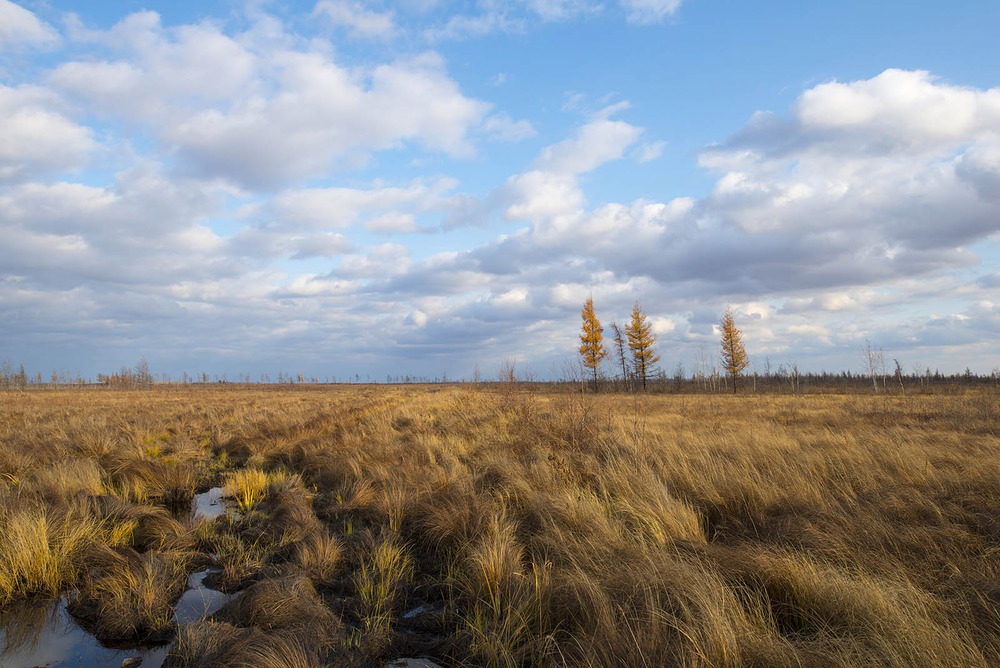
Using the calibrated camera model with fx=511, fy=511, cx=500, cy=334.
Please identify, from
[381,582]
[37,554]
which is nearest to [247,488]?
[37,554]

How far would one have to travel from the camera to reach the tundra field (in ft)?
9.49

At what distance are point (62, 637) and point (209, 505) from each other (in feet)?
12.9

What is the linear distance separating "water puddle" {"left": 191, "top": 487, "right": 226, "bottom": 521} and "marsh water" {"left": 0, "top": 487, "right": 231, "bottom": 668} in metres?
2.24

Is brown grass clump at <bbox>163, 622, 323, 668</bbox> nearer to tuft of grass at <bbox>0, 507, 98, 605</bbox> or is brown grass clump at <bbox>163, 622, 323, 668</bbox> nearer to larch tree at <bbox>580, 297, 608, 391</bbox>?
tuft of grass at <bbox>0, 507, 98, 605</bbox>

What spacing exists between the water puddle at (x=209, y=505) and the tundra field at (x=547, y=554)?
141mm

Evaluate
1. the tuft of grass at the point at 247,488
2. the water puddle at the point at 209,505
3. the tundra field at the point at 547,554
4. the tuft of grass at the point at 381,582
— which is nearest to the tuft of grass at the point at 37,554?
the tundra field at the point at 547,554

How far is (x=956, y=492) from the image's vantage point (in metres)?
5.74

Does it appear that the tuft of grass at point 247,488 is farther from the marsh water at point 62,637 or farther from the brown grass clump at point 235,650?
the brown grass clump at point 235,650

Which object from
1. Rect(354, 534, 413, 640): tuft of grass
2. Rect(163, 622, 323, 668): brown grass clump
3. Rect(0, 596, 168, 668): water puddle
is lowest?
Rect(0, 596, 168, 668): water puddle

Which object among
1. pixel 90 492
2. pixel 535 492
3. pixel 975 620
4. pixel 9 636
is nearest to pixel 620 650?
pixel 975 620

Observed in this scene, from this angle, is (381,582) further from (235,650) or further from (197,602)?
(197,602)

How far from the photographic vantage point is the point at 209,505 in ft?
24.6

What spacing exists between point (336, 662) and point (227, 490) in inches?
241

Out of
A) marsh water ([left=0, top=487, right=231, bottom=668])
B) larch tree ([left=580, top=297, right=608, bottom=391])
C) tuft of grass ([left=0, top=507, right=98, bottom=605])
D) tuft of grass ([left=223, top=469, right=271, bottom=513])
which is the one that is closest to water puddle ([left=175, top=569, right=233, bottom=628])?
marsh water ([left=0, top=487, right=231, bottom=668])
